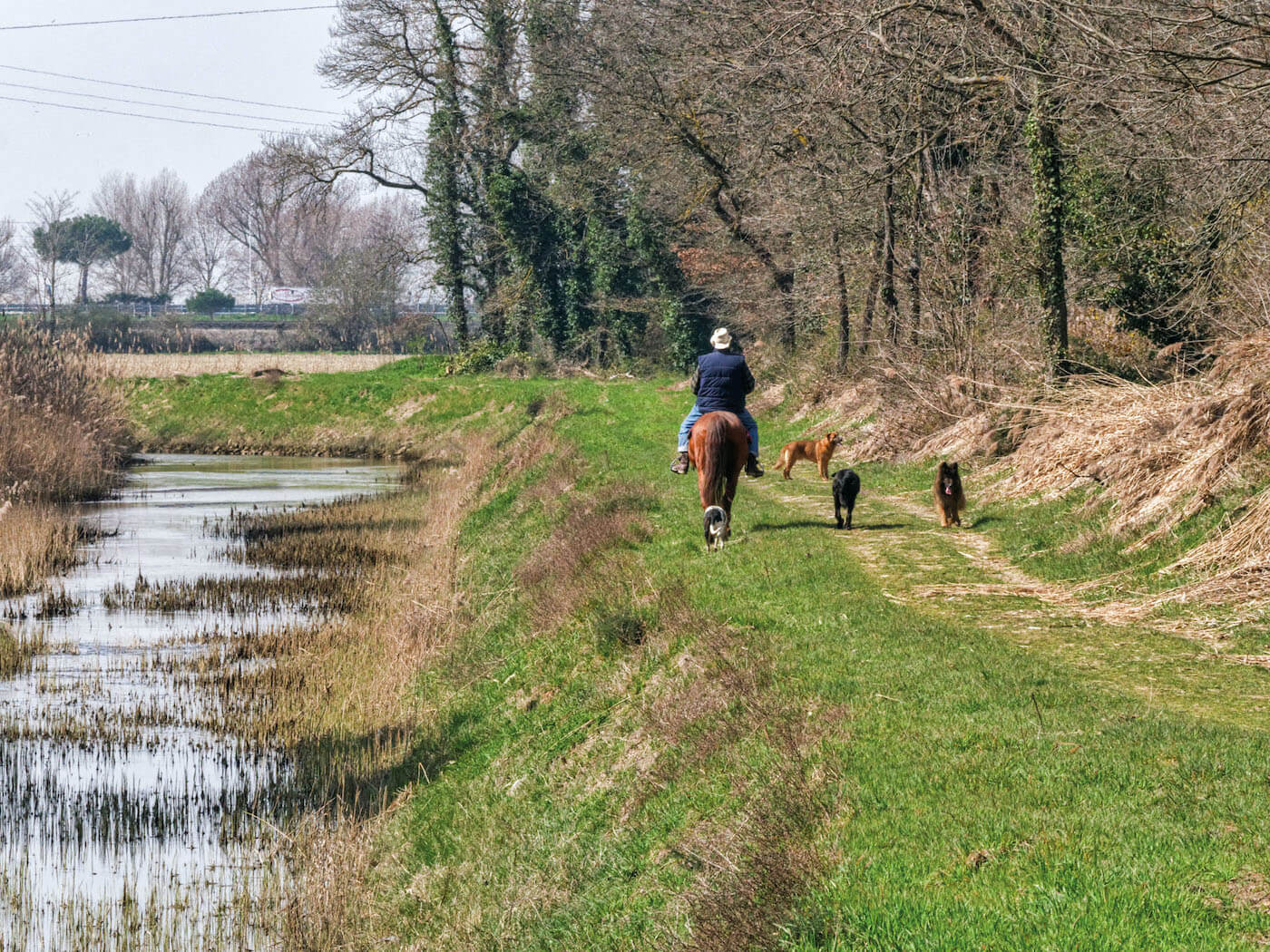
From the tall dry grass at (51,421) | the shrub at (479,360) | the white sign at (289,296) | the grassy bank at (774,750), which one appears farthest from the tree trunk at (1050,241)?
the white sign at (289,296)

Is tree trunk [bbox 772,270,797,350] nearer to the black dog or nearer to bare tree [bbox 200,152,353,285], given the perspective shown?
the black dog

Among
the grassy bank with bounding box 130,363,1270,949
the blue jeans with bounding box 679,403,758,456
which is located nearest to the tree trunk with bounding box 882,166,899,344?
the grassy bank with bounding box 130,363,1270,949

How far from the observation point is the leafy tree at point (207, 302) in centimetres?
11956

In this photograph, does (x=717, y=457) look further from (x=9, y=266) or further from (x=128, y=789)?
(x=9, y=266)

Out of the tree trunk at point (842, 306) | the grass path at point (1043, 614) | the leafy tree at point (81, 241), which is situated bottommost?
the grass path at point (1043, 614)

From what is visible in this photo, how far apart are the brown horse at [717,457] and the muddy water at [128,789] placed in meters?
5.10


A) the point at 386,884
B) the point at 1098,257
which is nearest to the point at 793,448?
the point at 1098,257

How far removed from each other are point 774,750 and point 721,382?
23.6ft

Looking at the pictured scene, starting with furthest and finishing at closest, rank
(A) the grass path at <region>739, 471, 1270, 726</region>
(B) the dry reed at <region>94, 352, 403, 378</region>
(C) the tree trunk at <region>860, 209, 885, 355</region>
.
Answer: (B) the dry reed at <region>94, 352, 403, 378</region> → (C) the tree trunk at <region>860, 209, 885, 355</region> → (A) the grass path at <region>739, 471, 1270, 726</region>

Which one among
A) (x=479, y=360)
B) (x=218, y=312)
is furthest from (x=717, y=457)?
(x=218, y=312)

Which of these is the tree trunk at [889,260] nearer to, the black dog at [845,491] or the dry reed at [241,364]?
the black dog at [845,491]

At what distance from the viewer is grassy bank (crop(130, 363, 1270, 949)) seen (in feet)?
18.1

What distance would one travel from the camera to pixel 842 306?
101ft

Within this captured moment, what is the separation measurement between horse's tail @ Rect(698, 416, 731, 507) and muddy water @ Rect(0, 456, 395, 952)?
16.9ft
